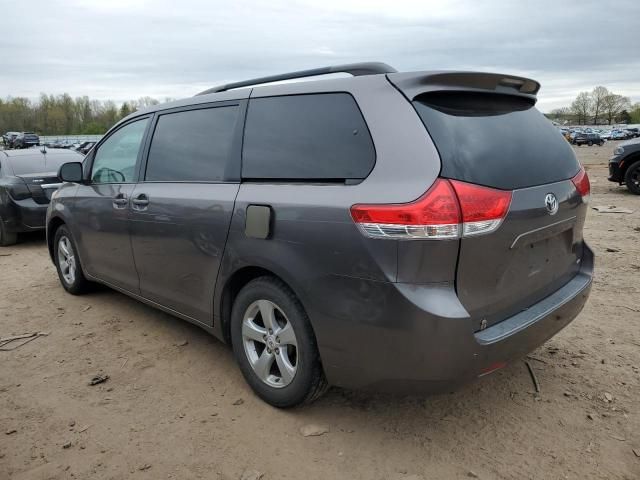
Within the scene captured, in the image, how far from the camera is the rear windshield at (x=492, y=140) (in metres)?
2.33

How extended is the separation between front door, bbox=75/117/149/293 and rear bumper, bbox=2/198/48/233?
362 centimetres

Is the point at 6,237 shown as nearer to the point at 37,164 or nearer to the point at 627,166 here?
the point at 37,164

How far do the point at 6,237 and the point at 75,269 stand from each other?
148 inches

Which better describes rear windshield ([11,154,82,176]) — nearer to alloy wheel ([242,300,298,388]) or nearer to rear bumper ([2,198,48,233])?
rear bumper ([2,198,48,233])

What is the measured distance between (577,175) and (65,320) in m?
4.18

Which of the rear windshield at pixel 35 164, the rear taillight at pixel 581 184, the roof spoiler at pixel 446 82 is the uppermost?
the roof spoiler at pixel 446 82

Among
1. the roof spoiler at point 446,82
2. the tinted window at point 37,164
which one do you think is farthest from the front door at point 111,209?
the tinted window at point 37,164

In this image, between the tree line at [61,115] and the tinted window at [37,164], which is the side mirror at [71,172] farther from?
the tree line at [61,115]

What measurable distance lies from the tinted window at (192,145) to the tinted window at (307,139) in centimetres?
Answer: 22

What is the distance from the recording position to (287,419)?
2893 mm

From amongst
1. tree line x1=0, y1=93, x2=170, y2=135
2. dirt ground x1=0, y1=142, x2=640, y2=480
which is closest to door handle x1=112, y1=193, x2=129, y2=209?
dirt ground x1=0, y1=142, x2=640, y2=480

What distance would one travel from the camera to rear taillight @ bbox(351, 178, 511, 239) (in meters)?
2.20

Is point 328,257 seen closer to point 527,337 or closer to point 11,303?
point 527,337

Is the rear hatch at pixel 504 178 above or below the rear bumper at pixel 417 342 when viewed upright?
above
